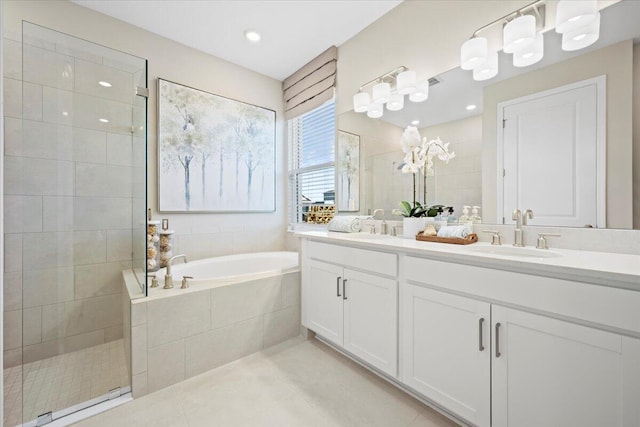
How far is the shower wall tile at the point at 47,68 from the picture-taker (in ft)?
5.73

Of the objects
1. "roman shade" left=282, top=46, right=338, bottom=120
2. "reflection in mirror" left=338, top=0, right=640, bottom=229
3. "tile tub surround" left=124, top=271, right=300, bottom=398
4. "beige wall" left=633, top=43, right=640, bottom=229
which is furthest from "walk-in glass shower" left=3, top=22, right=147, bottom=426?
"beige wall" left=633, top=43, right=640, bottom=229

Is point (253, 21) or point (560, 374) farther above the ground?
point (253, 21)

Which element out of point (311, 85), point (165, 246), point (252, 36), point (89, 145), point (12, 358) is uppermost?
point (252, 36)

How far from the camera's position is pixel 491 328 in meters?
1.13

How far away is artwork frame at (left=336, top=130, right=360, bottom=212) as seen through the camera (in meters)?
2.52

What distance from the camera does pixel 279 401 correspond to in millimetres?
1544

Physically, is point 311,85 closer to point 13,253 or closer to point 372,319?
point 372,319

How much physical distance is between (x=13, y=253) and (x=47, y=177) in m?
0.51

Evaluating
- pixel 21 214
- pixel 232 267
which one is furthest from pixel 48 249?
pixel 232 267

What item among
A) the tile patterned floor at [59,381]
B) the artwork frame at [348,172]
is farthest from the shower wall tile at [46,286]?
the artwork frame at [348,172]

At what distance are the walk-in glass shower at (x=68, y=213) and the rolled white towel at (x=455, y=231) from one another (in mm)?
1927

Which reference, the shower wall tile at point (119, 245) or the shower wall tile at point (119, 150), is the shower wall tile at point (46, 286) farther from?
the shower wall tile at point (119, 150)

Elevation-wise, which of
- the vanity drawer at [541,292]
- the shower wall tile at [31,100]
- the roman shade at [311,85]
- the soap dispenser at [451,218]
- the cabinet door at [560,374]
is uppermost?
the roman shade at [311,85]

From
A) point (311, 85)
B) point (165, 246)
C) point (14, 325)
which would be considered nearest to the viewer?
point (14, 325)
